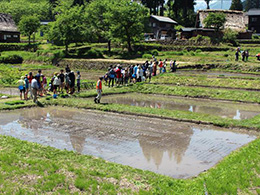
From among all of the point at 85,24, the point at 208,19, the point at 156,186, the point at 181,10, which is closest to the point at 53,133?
the point at 156,186

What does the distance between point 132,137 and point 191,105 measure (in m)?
8.46

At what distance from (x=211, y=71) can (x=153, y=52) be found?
1441 cm

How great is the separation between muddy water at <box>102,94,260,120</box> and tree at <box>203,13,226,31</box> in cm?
3803

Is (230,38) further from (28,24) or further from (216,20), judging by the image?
(28,24)

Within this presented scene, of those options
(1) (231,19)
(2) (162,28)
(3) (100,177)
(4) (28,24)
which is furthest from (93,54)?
(3) (100,177)

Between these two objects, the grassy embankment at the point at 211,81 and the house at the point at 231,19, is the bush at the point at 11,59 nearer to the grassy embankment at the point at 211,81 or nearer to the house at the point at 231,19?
the grassy embankment at the point at 211,81

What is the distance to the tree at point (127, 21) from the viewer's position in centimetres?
5053

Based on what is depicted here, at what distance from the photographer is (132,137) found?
14.4 meters

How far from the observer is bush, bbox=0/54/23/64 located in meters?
49.0

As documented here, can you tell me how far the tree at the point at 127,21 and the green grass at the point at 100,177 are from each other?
41.6 m

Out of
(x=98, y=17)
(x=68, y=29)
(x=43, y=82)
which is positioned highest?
(x=98, y=17)

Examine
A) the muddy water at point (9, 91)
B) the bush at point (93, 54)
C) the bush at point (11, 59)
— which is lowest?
the muddy water at point (9, 91)

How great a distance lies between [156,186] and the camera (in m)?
9.33

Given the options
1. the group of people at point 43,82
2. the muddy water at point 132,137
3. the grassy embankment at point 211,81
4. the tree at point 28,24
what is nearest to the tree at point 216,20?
the grassy embankment at point 211,81
